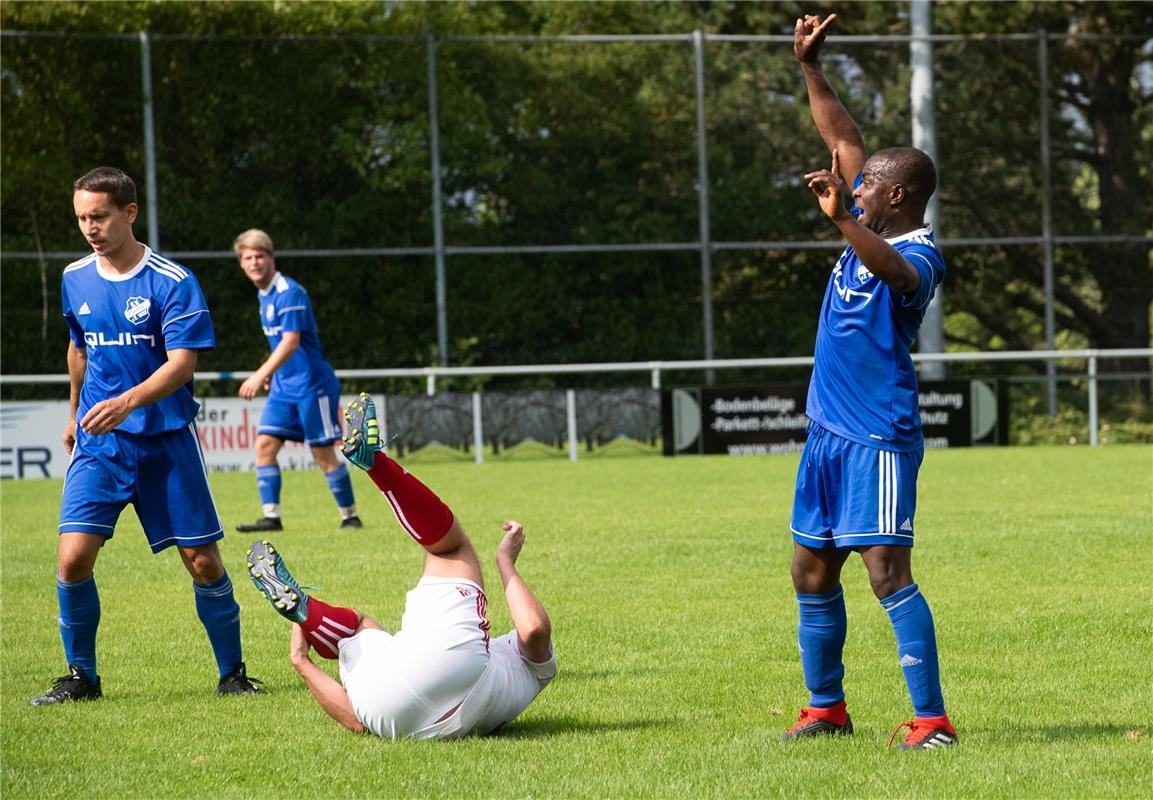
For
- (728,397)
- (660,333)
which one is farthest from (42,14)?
(728,397)

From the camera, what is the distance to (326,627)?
5801 millimetres

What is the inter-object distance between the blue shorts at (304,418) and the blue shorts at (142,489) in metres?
6.00

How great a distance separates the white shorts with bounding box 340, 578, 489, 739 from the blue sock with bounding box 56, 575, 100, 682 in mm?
1552

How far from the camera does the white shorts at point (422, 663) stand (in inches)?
216

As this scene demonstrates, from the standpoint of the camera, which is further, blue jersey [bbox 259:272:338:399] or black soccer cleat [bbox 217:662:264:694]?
blue jersey [bbox 259:272:338:399]

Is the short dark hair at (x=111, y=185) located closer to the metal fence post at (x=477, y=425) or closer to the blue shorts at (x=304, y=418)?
the blue shorts at (x=304, y=418)

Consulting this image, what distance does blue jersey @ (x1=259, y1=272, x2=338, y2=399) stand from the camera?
12219mm

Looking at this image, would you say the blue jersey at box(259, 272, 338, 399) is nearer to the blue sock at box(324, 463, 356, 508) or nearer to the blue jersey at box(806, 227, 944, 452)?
the blue sock at box(324, 463, 356, 508)

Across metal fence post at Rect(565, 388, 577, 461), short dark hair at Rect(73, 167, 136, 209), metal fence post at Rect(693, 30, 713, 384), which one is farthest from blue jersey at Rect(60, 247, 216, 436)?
metal fence post at Rect(693, 30, 713, 384)

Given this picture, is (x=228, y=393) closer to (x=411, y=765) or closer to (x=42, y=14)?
(x=42, y=14)

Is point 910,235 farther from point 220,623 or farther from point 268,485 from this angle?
point 268,485

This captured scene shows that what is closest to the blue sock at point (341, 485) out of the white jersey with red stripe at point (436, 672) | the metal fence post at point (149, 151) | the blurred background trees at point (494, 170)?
the white jersey with red stripe at point (436, 672)

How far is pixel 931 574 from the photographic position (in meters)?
9.65

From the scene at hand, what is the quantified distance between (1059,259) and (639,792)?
77.0ft
